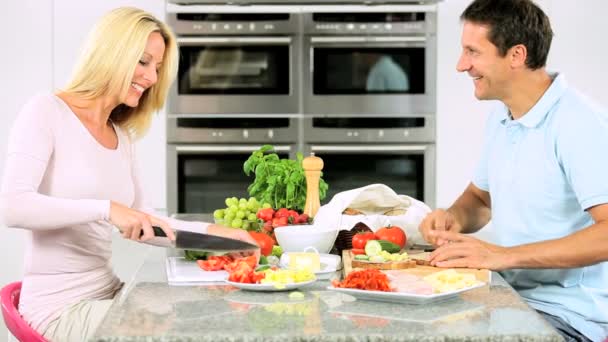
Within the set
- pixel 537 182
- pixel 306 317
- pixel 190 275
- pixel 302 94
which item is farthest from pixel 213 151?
pixel 306 317

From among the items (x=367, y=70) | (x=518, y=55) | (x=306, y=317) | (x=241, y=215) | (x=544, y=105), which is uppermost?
(x=367, y=70)

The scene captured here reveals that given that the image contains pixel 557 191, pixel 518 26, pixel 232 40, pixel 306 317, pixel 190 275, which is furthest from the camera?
pixel 232 40

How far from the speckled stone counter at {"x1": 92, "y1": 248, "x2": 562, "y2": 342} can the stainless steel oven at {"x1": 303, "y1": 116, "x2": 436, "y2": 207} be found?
2.93 metres

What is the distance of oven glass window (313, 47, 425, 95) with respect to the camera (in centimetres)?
498

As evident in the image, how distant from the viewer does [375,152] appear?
5.02 metres

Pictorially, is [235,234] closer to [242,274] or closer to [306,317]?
[242,274]

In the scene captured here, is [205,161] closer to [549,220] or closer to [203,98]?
[203,98]

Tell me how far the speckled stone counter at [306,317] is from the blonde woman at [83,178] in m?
0.39

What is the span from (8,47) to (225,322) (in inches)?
142

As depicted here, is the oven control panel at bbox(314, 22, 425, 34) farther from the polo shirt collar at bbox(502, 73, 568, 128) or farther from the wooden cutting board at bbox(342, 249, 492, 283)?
the wooden cutting board at bbox(342, 249, 492, 283)

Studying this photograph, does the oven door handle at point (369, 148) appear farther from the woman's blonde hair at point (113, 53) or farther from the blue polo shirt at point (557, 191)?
the blue polo shirt at point (557, 191)

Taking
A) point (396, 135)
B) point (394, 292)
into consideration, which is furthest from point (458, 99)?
point (394, 292)

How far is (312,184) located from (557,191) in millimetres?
696

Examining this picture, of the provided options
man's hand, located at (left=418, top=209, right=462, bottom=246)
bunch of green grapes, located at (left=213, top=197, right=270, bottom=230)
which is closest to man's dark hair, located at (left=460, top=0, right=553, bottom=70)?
man's hand, located at (left=418, top=209, right=462, bottom=246)
